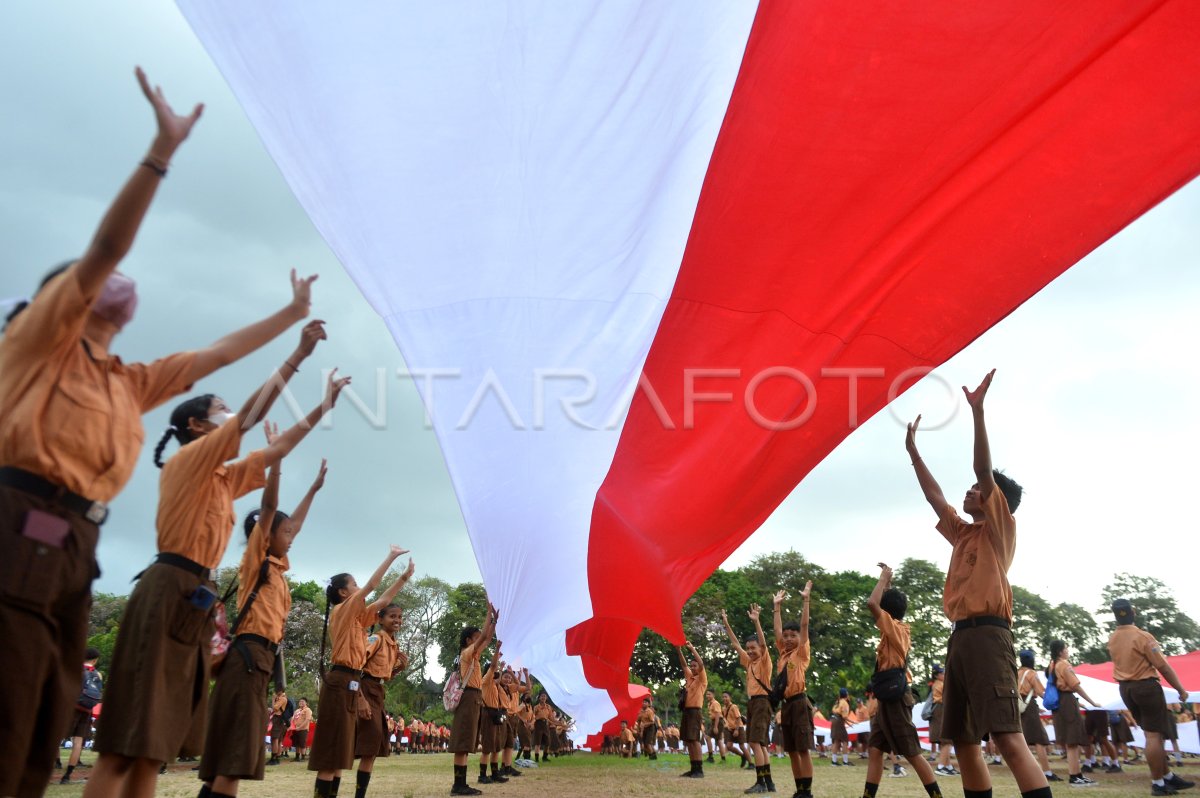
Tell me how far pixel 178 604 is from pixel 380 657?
4.81 meters

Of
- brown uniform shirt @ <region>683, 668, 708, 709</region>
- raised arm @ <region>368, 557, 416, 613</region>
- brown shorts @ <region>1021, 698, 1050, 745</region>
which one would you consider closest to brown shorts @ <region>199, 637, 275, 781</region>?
raised arm @ <region>368, 557, 416, 613</region>

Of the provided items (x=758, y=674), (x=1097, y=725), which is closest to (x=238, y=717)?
(x=758, y=674)

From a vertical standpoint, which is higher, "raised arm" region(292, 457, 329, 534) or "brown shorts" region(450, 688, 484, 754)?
"raised arm" region(292, 457, 329, 534)

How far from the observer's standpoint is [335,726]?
618cm

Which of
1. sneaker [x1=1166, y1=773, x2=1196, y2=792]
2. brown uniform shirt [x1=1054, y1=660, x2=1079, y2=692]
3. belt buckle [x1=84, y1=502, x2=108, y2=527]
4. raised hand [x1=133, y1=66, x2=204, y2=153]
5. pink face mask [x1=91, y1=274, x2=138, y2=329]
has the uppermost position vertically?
raised hand [x1=133, y1=66, x2=204, y2=153]

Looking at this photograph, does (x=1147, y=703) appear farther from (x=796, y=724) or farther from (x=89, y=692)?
(x=89, y=692)

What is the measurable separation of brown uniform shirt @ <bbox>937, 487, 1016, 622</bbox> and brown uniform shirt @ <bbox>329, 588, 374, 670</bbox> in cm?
410

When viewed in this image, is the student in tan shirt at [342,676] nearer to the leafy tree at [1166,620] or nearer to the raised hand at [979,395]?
the raised hand at [979,395]

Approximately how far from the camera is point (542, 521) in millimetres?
5707

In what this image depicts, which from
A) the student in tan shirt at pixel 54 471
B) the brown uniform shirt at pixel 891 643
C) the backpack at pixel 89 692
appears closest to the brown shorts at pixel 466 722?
the backpack at pixel 89 692

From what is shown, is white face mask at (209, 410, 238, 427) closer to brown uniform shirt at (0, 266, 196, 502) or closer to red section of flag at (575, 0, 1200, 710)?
brown uniform shirt at (0, 266, 196, 502)

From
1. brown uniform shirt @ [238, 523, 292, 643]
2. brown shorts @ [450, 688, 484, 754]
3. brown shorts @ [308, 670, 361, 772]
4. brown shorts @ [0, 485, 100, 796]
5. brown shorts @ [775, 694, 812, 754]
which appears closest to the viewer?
brown shorts @ [0, 485, 100, 796]

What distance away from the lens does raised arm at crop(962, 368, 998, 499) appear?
12.7 ft

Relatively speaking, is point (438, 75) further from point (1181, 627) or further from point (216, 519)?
point (1181, 627)
